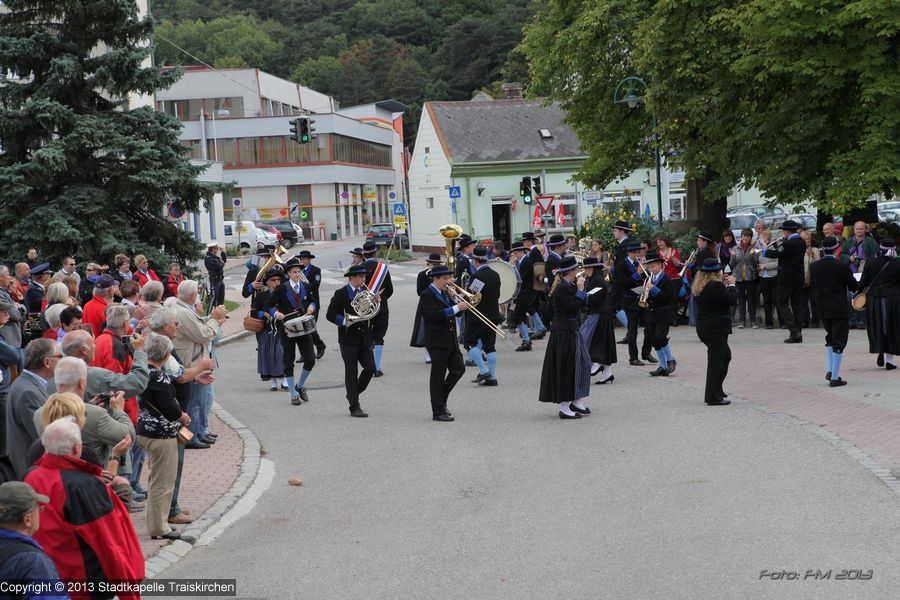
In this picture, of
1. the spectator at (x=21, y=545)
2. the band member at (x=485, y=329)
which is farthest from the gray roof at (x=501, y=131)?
the spectator at (x=21, y=545)

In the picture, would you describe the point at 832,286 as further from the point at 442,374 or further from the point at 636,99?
the point at 636,99

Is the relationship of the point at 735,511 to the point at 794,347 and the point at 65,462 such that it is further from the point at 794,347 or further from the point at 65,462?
the point at 794,347

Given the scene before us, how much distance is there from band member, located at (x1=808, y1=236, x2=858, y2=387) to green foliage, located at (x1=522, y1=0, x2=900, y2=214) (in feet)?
23.8

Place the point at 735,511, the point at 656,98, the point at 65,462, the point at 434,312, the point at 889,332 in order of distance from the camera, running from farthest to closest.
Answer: the point at 656,98, the point at 889,332, the point at 434,312, the point at 735,511, the point at 65,462

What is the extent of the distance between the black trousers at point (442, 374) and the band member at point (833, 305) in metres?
4.95

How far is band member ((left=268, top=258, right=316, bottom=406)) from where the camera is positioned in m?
15.2

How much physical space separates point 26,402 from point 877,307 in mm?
11636

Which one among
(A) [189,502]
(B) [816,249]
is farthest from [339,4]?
(A) [189,502]

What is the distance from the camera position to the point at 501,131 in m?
55.4

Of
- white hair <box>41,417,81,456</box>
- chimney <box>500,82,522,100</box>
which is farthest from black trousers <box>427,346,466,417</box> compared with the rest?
chimney <box>500,82,522,100</box>

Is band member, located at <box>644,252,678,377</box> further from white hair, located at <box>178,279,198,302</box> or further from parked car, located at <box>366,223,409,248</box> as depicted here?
parked car, located at <box>366,223,409,248</box>

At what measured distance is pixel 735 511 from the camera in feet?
28.3

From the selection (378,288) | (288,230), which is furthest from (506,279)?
(288,230)

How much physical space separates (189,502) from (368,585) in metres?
3.13
